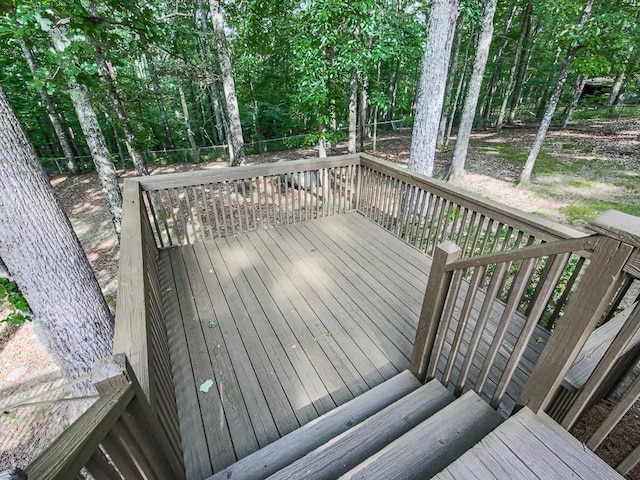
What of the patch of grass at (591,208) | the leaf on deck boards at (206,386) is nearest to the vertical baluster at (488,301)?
the leaf on deck boards at (206,386)

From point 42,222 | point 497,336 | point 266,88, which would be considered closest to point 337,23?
point 42,222

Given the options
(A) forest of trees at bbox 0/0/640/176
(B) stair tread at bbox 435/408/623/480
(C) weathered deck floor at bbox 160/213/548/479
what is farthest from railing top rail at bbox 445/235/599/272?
(A) forest of trees at bbox 0/0/640/176

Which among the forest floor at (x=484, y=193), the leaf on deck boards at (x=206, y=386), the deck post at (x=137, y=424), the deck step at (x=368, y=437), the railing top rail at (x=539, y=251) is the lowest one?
the forest floor at (x=484, y=193)

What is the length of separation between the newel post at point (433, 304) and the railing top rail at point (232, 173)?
9.15ft

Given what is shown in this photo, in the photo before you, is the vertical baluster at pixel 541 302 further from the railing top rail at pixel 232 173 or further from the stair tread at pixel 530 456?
the railing top rail at pixel 232 173

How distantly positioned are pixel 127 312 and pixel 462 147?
918 cm

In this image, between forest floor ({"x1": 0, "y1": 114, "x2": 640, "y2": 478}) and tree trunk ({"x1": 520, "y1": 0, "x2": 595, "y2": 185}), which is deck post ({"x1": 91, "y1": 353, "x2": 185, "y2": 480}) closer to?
forest floor ({"x1": 0, "y1": 114, "x2": 640, "y2": 478})

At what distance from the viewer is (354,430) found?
1699 mm

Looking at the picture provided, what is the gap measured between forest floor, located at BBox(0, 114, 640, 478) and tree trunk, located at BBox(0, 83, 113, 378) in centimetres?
147

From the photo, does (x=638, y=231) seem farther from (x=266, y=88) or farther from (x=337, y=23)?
(x=266, y=88)

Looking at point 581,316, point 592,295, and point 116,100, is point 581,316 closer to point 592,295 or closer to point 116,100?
point 592,295

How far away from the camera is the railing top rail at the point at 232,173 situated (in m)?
3.47

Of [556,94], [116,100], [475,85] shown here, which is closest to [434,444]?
[116,100]

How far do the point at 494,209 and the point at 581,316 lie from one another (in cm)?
166
